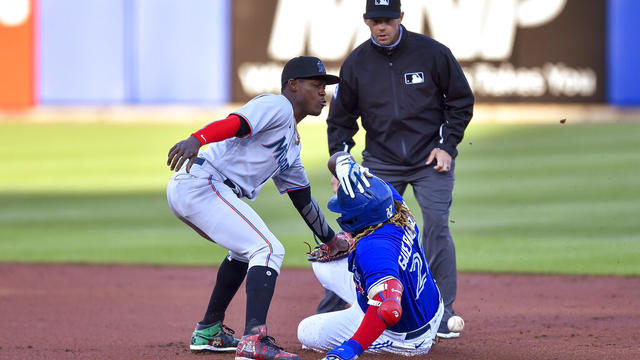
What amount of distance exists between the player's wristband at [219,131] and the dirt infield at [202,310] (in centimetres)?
126

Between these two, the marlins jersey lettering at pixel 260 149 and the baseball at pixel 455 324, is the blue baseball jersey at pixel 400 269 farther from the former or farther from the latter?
the marlins jersey lettering at pixel 260 149

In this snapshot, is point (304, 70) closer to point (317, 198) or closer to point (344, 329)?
point (344, 329)

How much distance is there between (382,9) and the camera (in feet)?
18.8

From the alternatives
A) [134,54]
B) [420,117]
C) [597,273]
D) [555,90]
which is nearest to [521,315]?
[420,117]

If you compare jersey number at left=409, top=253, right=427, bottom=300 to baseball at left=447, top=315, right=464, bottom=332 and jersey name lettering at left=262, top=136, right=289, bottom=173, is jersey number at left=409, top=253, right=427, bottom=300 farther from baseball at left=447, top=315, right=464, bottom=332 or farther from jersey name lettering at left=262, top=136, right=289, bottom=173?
jersey name lettering at left=262, top=136, right=289, bottom=173

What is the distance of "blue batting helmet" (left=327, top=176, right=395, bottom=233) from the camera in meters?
4.53

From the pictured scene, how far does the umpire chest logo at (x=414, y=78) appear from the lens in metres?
5.88

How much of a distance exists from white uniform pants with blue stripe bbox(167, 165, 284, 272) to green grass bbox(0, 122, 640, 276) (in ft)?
13.6

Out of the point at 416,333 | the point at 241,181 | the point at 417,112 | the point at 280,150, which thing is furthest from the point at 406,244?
the point at 417,112

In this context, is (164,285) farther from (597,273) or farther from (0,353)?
(597,273)

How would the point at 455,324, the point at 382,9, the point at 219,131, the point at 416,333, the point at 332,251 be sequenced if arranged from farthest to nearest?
the point at 382,9
the point at 455,324
the point at 332,251
the point at 416,333
the point at 219,131

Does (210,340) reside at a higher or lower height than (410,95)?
lower

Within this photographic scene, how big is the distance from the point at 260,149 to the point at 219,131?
1.30 ft

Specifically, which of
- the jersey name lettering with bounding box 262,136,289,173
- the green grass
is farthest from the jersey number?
the green grass
